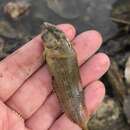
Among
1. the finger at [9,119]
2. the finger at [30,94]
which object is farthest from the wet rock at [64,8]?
the finger at [9,119]

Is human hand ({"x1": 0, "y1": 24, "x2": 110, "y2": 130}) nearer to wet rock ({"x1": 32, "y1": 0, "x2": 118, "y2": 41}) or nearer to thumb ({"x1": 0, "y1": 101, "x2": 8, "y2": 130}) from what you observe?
thumb ({"x1": 0, "y1": 101, "x2": 8, "y2": 130})

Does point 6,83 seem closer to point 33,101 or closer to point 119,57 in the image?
point 33,101

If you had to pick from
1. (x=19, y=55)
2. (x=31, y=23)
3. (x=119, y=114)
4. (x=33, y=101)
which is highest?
(x=19, y=55)

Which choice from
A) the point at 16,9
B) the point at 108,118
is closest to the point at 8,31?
the point at 16,9

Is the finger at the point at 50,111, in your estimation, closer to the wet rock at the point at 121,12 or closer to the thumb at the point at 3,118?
the thumb at the point at 3,118

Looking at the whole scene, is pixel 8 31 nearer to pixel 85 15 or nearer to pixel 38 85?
pixel 85 15

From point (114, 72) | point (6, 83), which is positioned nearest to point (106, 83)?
point (114, 72)

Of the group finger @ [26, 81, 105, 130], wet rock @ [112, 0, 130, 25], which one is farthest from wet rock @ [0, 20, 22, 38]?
finger @ [26, 81, 105, 130]
